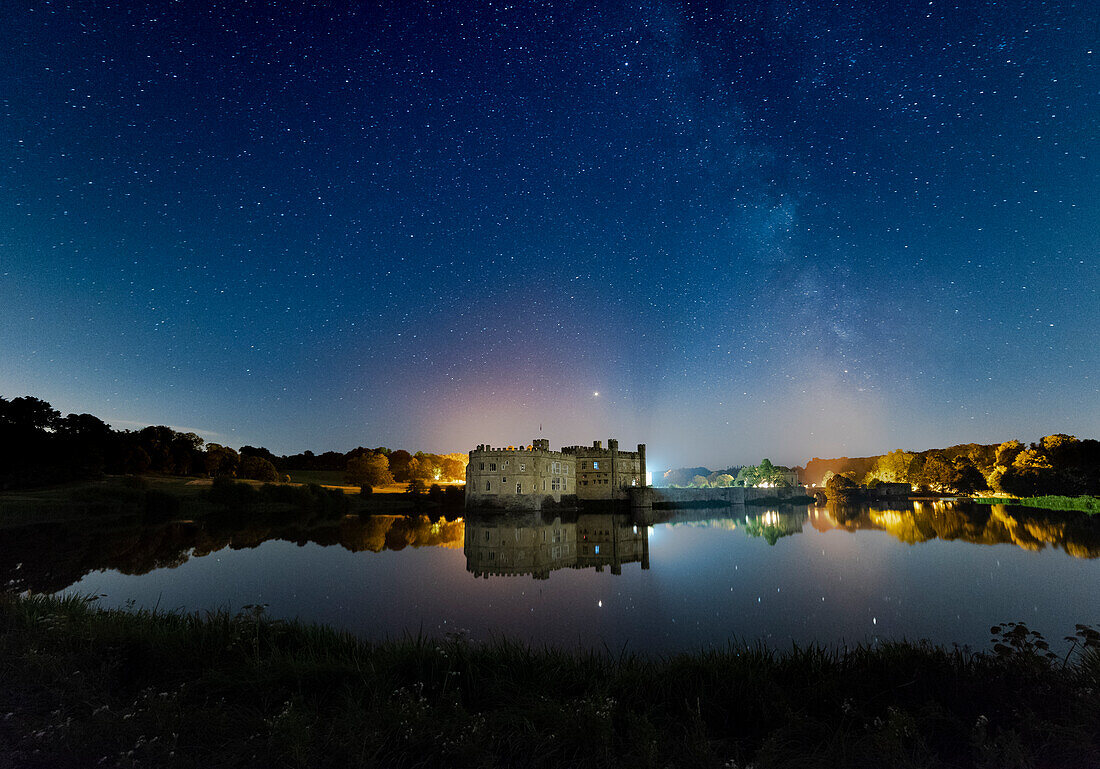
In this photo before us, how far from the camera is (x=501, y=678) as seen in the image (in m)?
9.01

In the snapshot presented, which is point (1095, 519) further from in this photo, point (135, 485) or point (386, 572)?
point (135, 485)

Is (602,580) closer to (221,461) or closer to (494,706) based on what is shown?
(494,706)

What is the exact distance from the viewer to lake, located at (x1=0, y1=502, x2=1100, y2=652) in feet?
50.1

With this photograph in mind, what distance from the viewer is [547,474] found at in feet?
228

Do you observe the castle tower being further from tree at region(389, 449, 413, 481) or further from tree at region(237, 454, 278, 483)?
tree at region(389, 449, 413, 481)

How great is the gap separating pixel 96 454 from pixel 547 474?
A: 58.3 meters

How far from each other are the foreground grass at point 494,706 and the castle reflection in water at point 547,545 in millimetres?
15577

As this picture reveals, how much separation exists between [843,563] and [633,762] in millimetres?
27535

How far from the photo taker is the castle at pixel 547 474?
65000 millimetres

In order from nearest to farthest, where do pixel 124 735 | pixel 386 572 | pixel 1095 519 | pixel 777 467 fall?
1. pixel 124 735
2. pixel 386 572
3. pixel 1095 519
4. pixel 777 467

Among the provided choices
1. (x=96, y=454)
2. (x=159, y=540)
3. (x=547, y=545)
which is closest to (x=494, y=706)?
(x=547, y=545)

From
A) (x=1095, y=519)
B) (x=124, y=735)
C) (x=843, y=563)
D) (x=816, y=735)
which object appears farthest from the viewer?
(x=1095, y=519)

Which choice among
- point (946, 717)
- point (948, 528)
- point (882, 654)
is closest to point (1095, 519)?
A: point (948, 528)

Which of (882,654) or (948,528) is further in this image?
(948,528)
